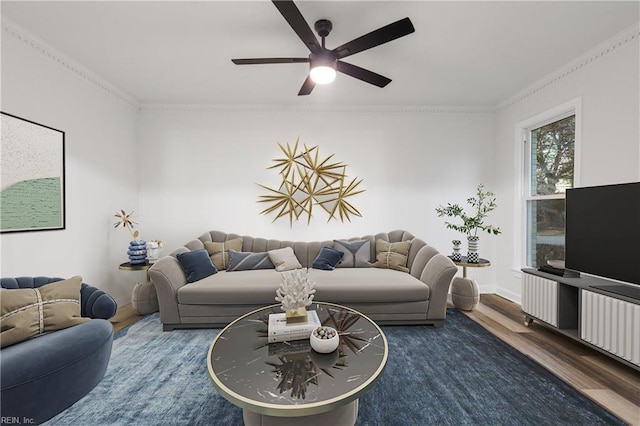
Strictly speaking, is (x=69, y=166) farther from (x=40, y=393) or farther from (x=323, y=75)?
(x=323, y=75)

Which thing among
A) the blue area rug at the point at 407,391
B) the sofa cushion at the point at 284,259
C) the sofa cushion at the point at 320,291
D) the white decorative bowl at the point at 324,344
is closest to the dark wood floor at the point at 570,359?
the blue area rug at the point at 407,391

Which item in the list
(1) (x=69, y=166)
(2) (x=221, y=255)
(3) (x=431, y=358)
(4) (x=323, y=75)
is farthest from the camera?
(2) (x=221, y=255)

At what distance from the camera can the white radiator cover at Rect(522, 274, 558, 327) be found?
8.30ft

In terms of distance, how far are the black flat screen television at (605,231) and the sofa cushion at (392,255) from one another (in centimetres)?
154

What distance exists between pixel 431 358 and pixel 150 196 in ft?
13.3

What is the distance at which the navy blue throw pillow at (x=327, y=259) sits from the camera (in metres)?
3.39

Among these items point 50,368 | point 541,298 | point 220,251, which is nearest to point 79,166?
point 220,251

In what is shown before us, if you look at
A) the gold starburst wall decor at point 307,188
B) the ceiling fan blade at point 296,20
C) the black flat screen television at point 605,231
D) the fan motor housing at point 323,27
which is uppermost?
the fan motor housing at point 323,27

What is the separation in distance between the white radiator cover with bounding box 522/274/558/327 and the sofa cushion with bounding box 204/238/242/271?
132 inches

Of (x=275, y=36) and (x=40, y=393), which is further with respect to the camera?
(x=275, y=36)

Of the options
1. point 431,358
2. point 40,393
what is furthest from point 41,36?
point 431,358

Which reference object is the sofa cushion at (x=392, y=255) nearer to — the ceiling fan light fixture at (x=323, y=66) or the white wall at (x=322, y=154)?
the white wall at (x=322, y=154)

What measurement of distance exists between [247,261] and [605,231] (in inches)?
137

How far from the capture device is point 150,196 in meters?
3.92
